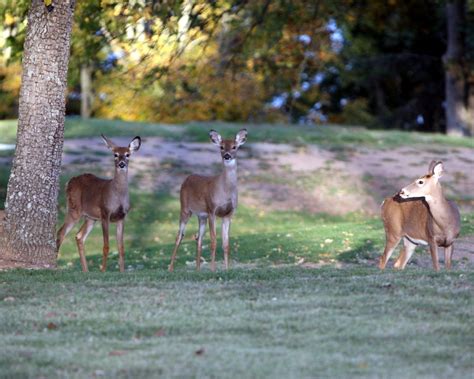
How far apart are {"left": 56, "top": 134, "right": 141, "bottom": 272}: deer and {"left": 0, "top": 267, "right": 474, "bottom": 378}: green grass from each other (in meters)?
2.43

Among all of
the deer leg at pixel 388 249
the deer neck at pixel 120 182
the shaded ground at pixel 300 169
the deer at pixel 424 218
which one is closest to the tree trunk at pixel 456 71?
the shaded ground at pixel 300 169

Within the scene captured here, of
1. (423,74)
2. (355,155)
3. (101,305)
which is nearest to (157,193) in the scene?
(355,155)

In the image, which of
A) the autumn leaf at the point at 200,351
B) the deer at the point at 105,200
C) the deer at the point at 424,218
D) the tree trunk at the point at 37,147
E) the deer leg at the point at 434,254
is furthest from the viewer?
the deer at the point at 105,200

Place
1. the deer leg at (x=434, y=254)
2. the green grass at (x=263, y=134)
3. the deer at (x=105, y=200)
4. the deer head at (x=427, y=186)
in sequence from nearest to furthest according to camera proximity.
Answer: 1. the deer leg at (x=434, y=254)
2. the deer head at (x=427, y=186)
3. the deer at (x=105, y=200)
4. the green grass at (x=263, y=134)

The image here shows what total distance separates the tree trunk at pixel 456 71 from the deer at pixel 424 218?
2282 cm

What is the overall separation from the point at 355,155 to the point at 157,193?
6.11 metres

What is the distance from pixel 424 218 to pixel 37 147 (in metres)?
4.73

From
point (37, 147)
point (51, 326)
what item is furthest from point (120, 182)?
point (51, 326)

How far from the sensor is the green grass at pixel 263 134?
96.2 feet

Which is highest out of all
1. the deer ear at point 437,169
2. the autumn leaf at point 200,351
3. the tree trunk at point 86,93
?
the tree trunk at point 86,93

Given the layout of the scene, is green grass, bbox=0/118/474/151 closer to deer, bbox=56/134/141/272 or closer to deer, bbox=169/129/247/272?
deer, bbox=56/134/141/272

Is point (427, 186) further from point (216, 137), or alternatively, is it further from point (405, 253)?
point (216, 137)

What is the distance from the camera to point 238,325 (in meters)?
9.27

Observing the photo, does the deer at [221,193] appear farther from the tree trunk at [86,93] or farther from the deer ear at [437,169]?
the tree trunk at [86,93]
